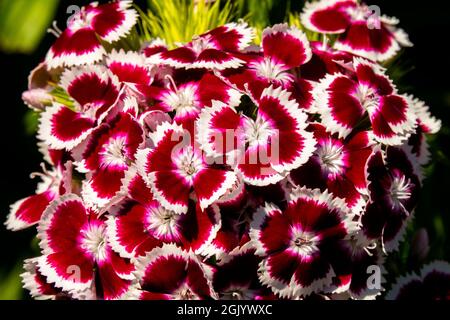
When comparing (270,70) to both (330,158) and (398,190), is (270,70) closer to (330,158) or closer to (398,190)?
(330,158)

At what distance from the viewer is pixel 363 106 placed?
106 cm

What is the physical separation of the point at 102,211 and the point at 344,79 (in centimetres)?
42

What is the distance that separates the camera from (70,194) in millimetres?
1052

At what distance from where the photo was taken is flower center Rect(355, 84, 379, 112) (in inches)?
41.8

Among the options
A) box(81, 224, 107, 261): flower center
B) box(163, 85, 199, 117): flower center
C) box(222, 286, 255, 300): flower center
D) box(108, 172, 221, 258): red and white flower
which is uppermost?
box(163, 85, 199, 117): flower center

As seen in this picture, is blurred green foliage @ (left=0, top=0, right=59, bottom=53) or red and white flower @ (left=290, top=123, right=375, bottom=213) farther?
blurred green foliage @ (left=0, top=0, right=59, bottom=53)

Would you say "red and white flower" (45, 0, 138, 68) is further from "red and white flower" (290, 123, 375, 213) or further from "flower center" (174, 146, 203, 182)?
"red and white flower" (290, 123, 375, 213)

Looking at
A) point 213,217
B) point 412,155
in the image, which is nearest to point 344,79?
point 412,155

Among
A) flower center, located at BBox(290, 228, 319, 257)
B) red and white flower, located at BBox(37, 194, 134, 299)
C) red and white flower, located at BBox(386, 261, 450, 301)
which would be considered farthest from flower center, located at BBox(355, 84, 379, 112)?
red and white flower, located at BBox(37, 194, 134, 299)

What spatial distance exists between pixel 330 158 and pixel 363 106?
0.11m

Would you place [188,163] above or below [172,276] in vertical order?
above

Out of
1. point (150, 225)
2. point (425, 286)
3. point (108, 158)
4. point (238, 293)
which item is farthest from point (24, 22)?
point (425, 286)

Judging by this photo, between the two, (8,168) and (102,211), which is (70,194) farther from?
(8,168)

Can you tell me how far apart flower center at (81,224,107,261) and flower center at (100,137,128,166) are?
0.32 feet
